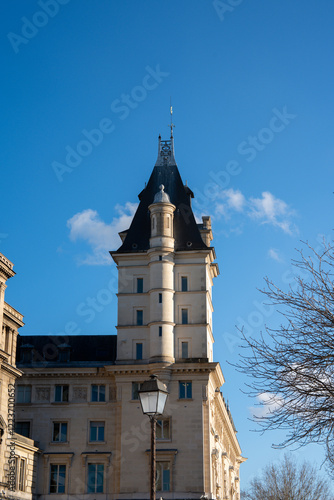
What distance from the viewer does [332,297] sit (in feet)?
60.1

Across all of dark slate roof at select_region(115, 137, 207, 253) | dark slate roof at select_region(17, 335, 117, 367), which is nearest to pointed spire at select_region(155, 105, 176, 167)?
dark slate roof at select_region(115, 137, 207, 253)

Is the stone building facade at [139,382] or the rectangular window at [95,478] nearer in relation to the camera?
the stone building facade at [139,382]

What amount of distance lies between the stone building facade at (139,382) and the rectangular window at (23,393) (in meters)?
0.09

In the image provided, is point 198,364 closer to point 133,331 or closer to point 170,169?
point 133,331

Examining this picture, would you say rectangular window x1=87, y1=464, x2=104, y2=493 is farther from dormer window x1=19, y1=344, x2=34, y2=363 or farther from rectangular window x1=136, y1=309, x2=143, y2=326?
rectangular window x1=136, y1=309, x2=143, y2=326

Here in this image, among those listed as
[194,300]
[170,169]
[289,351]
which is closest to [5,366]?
[194,300]

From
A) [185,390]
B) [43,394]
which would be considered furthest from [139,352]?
[43,394]

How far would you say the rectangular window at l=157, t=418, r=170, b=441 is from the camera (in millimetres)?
→ 60866

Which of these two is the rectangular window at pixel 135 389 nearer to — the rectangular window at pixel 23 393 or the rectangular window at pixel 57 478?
the rectangular window at pixel 57 478

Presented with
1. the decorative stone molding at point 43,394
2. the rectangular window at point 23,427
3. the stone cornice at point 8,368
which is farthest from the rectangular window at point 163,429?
the stone cornice at point 8,368

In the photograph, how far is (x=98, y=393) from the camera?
2542 inches

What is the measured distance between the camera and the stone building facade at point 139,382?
6050cm

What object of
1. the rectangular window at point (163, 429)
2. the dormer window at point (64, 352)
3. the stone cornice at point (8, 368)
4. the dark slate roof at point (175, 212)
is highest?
the dark slate roof at point (175, 212)

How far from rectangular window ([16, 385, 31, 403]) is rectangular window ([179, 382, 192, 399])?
13628mm
